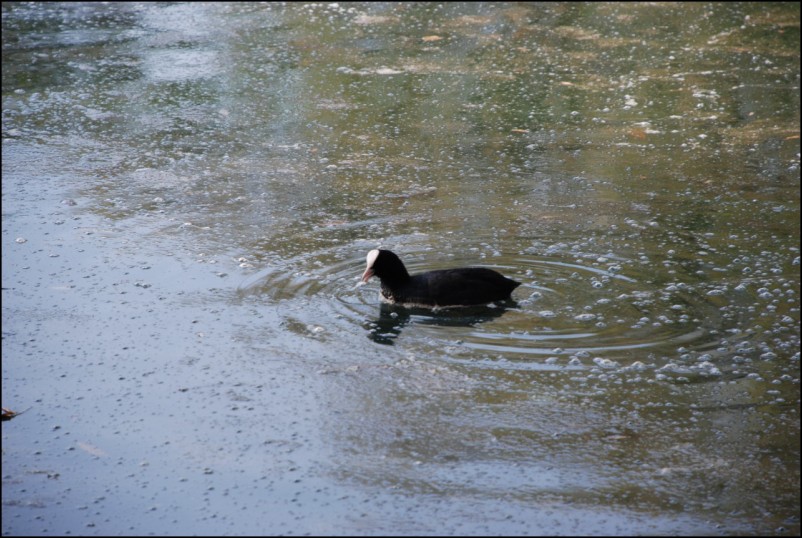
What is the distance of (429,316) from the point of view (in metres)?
6.11

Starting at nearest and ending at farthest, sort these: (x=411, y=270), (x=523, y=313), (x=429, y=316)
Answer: (x=523, y=313)
(x=429, y=316)
(x=411, y=270)

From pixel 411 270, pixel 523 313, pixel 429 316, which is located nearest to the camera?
pixel 523 313

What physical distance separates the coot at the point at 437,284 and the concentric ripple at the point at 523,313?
0.08 m

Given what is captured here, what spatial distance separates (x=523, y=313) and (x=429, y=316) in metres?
0.58

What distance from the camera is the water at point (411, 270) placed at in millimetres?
4223

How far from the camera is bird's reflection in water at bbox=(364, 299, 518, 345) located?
585 cm

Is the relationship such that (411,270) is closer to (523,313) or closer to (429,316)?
(429,316)

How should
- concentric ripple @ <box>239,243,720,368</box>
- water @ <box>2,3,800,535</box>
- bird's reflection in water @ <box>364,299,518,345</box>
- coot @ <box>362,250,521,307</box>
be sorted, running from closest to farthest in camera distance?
water @ <box>2,3,800,535</box> < concentric ripple @ <box>239,243,720,368</box> < bird's reflection in water @ <box>364,299,518,345</box> < coot @ <box>362,250,521,307</box>

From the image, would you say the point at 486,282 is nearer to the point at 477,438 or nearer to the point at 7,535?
the point at 477,438

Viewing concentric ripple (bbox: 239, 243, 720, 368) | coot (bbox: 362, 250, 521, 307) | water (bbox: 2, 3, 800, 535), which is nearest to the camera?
water (bbox: 2, 3, 800, 535)

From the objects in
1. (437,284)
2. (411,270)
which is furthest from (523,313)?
(411,270)

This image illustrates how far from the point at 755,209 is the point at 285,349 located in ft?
13.1

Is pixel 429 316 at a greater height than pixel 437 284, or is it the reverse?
pixel 437 284

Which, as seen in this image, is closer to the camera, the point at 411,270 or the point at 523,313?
the point at 523,313
